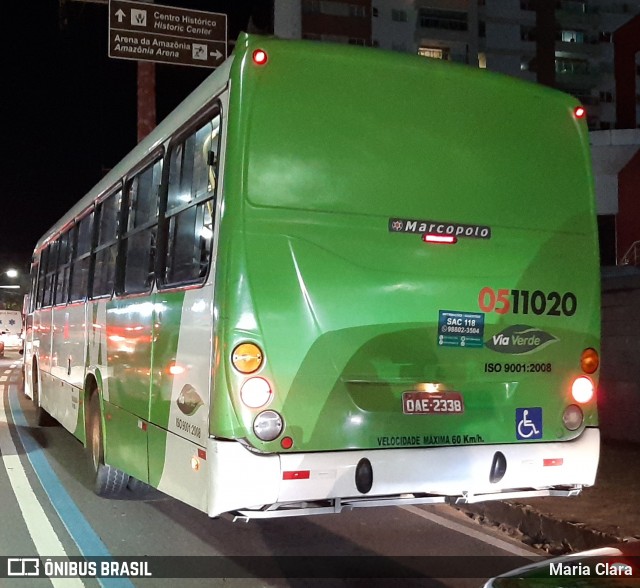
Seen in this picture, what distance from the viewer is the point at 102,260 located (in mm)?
7754

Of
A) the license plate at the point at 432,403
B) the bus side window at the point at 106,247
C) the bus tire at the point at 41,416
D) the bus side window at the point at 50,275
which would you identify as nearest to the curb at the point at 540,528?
the license plate at the point at 432,403

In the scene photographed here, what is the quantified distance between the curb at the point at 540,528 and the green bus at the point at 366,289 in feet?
2.32

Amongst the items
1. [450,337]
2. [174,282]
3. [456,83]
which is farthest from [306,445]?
[456,83]

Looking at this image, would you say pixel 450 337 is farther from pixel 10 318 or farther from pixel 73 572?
pixel 10 318

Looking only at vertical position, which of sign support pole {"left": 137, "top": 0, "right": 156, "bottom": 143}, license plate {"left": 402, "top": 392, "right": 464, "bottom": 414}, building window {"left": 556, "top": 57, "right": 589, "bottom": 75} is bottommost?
license plate {"left": 402, "top": 392, "right": 464, "bottom": 414}

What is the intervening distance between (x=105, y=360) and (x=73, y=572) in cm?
244

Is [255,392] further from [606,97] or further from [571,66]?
[606,97]

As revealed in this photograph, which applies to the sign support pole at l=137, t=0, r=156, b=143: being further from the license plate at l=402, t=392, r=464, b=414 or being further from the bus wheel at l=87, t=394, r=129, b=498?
the license plate at l=402, t=392, r=464, b=414

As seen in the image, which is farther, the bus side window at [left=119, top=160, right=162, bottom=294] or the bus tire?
the bus tire

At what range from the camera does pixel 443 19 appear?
5878cm

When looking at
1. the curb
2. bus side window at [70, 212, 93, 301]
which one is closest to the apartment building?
bus side window at [70, 212, 93, 301]

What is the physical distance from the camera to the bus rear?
15.0 ft

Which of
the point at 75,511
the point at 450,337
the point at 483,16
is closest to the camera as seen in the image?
the point at 450,337

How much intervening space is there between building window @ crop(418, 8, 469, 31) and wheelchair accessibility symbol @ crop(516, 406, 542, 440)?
57252mm
